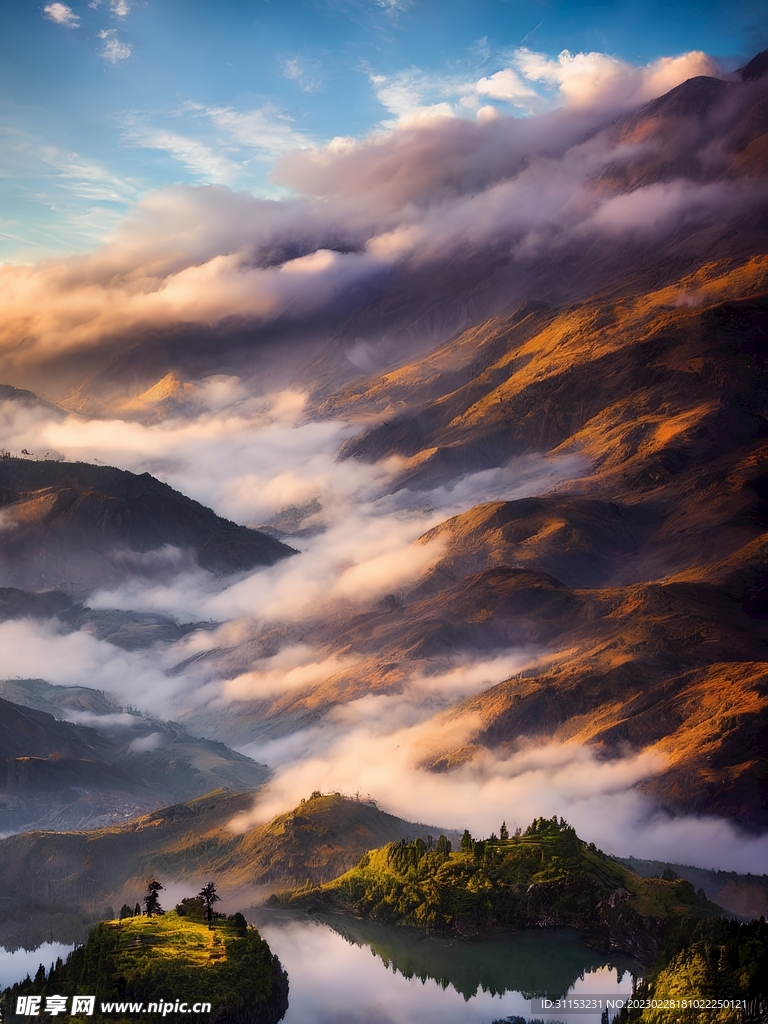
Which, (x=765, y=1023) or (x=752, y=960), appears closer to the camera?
(x=765, y=1023)

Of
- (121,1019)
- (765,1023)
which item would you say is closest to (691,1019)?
(765,1023)

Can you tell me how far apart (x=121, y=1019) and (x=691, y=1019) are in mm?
76018

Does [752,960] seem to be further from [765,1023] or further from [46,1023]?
[46,1023]

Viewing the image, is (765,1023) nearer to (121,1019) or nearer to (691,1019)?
(691,1019)

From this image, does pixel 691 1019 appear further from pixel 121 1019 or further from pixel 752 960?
pixel 121 1019

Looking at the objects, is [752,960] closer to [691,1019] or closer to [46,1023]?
[691,1019]

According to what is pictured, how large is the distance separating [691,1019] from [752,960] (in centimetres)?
1428

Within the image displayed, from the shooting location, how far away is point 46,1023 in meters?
199

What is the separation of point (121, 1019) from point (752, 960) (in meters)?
86.0

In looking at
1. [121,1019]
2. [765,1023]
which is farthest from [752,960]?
[121,1019]

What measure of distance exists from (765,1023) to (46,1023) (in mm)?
95034

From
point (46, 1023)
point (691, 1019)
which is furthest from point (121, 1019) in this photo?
point (691, 1019)

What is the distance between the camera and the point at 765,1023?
187 metres
